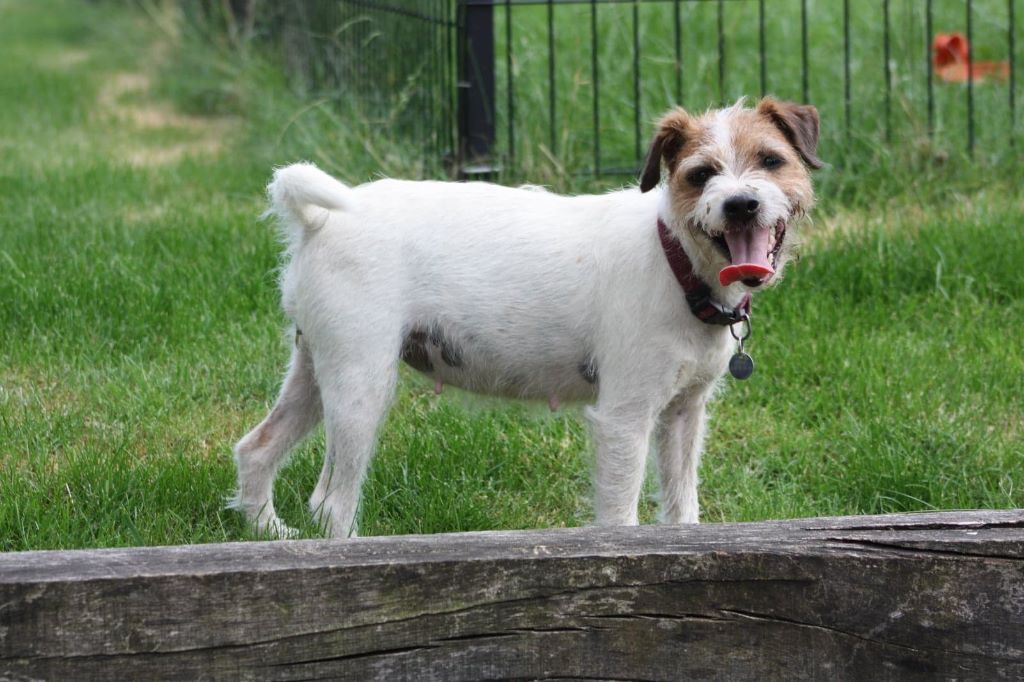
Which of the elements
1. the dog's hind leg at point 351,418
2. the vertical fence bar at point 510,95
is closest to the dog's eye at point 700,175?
the dog's hind leg at point 351,418

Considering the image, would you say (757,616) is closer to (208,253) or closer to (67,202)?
(208,253)

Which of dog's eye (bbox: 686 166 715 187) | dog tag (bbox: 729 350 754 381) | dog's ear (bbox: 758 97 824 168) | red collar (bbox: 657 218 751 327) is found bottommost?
dog tag (bbox: 729 350 754 381)

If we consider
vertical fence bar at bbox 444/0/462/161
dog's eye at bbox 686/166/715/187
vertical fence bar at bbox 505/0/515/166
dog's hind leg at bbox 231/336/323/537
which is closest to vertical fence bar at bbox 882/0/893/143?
vertical fence bar at bbox 505/0/515/166

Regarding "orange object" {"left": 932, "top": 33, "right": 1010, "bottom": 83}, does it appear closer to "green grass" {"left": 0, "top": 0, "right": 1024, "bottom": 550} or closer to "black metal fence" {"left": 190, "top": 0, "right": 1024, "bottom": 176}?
"black metal fence" {"left": 190, "top": 0, "right": 1024, "bottom": 176}

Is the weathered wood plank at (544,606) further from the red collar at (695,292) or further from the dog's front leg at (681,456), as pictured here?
the dog's front leg at (681,456)

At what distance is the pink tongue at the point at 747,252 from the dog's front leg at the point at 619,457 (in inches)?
18.9

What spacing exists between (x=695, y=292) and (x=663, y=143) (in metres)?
0.44

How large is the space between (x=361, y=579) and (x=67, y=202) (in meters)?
6.16

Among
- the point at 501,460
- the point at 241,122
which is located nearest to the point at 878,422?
the point at 501,460

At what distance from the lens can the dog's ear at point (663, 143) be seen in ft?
12.0

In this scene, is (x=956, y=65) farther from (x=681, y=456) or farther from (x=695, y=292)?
(x=695, y=292)

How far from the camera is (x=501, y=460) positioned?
4516 mm

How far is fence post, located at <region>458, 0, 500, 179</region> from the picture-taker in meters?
6.95

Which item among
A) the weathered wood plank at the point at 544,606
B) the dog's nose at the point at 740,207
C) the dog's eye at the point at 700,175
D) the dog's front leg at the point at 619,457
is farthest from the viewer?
the dog's front leg at the point at 619,457
